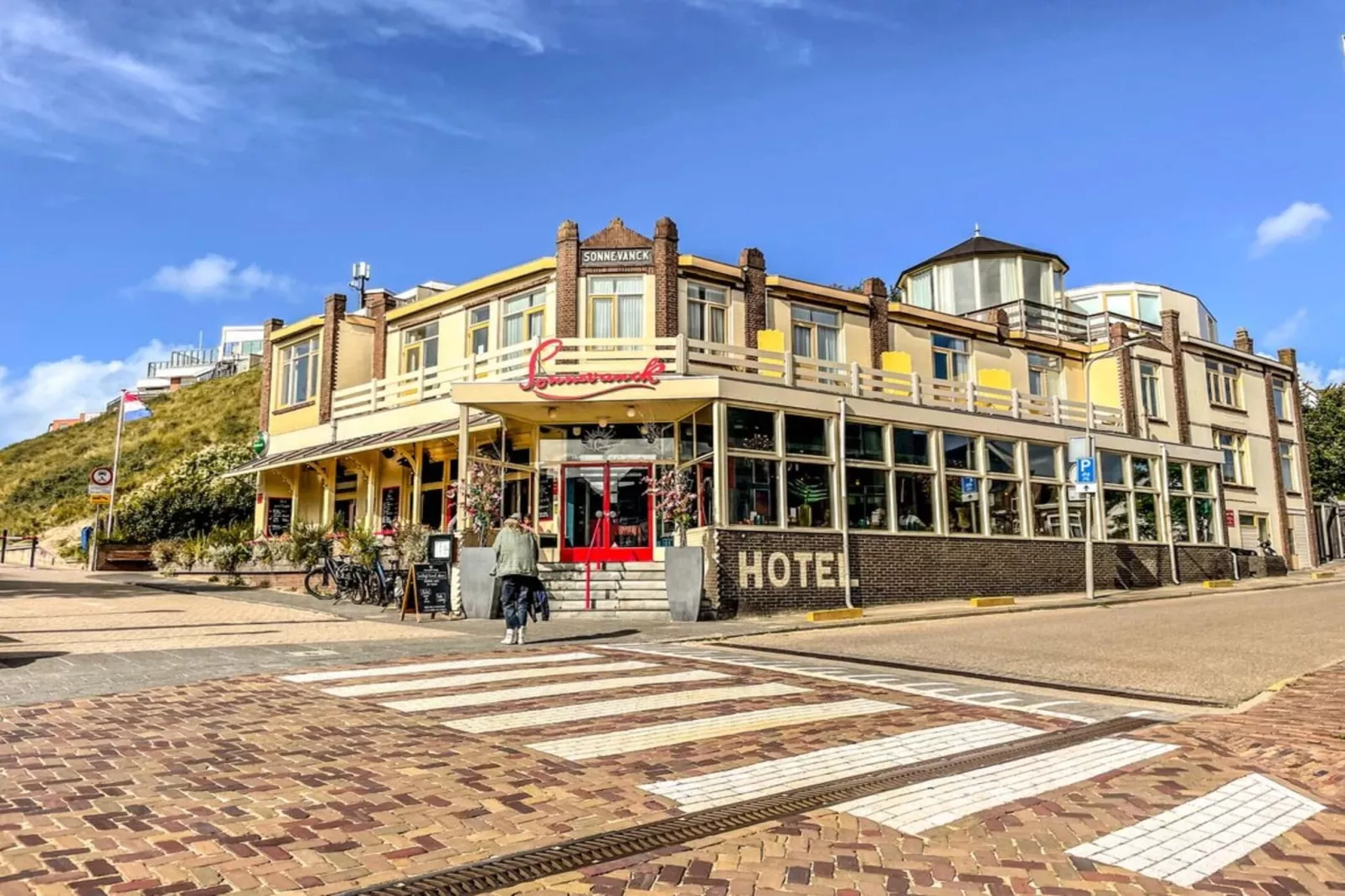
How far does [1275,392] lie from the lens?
119 feet

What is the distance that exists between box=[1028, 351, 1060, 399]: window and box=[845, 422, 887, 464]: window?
11428 mm

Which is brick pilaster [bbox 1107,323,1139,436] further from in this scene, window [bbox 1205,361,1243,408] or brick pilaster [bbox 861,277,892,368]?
brick pilaster [bbox 861,277,892,368]

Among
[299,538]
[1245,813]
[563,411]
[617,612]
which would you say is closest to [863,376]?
[563,411]

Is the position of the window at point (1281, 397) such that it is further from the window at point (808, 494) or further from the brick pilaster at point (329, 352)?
the brick pilaster at point (329, 352)

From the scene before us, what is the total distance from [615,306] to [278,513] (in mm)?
13882

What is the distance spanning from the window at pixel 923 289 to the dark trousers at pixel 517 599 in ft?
84.9

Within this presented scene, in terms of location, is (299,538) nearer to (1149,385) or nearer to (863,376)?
(863,376)

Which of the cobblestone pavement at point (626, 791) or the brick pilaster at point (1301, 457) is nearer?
the cobblestone pavement at point (626, 791)

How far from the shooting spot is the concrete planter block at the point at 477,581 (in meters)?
16.1

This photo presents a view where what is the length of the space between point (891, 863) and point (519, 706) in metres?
3.95

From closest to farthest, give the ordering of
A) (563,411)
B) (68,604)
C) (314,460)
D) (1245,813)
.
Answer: (1245,813), (68,604), (563,411), (314,460)

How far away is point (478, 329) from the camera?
24672 millimetres

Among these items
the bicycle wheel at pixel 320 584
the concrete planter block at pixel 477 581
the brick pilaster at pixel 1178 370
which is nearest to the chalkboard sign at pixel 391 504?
the bicycle wheel at pixel 320 584

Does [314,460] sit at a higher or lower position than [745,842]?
higher
